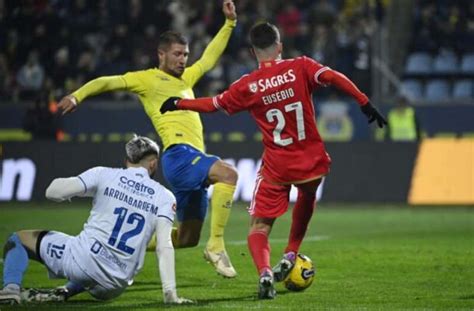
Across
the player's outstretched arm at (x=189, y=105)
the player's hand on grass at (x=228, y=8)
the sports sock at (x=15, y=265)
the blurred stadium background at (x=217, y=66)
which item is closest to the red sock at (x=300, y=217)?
the player's outstretched arm at (x=189, y=105)

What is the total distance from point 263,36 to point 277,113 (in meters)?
0.66

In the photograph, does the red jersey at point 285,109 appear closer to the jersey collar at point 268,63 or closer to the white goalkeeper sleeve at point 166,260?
the jersey collar at point 268,63

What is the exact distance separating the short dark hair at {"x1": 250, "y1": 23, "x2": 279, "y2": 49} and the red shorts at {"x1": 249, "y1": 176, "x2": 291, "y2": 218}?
1186mm

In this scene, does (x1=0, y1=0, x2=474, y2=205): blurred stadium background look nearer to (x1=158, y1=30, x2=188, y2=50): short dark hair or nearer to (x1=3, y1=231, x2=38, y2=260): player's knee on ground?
(x1=158, y1=30, x2=188, y2=50): short dark hair

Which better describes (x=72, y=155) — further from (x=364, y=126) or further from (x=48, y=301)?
(x=48, y=301)

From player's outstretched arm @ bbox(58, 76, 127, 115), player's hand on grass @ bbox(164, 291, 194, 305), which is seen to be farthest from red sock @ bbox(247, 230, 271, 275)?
player's outstretched arm @ bbox(58, 76, 127, 115)

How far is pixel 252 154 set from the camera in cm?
2153

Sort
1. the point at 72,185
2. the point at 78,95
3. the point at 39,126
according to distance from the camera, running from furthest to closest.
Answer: the point at 39,126, the point at 78,95, the point at 72,185

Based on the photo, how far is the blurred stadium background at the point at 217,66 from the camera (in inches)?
877

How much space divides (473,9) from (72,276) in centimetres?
1790

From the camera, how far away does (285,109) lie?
1018 cm

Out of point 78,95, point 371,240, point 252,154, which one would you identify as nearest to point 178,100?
point 78,95

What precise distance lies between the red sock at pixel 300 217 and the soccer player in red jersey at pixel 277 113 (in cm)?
16

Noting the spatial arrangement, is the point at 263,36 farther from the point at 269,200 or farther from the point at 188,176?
the point at 188,176
